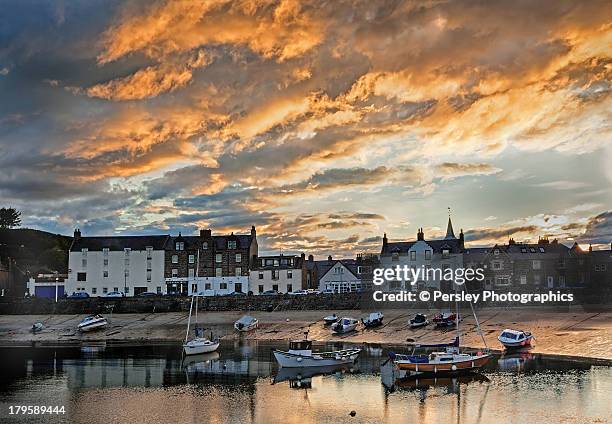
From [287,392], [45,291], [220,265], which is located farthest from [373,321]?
[45,291]

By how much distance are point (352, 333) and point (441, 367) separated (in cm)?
2766

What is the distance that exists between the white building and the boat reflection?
6578cm

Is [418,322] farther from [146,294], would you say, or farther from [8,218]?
[8,218]

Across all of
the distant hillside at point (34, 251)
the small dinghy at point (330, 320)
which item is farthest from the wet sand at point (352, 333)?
the distant hillside at point (34, 251)

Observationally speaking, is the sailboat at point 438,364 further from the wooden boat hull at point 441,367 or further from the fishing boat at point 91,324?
the fishing boat at point 91,324

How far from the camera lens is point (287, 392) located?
44.3m

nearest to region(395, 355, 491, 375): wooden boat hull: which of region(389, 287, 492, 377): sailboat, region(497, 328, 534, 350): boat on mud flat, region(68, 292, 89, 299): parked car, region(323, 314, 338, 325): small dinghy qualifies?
region(389, 287, 492, 377): sailboat

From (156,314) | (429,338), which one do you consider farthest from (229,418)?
(156,314)

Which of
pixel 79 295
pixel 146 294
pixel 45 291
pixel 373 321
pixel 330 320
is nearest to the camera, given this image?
pixel 373 321

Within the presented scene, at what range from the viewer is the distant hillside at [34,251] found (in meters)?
132

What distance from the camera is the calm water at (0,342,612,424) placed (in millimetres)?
36906

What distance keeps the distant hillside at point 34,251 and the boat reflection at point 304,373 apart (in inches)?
3376

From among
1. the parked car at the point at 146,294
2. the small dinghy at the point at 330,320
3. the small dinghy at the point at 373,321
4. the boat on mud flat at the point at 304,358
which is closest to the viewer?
the boat on mud flat at the point at 304,358

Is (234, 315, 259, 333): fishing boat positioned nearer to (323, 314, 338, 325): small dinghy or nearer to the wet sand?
the wet sand
